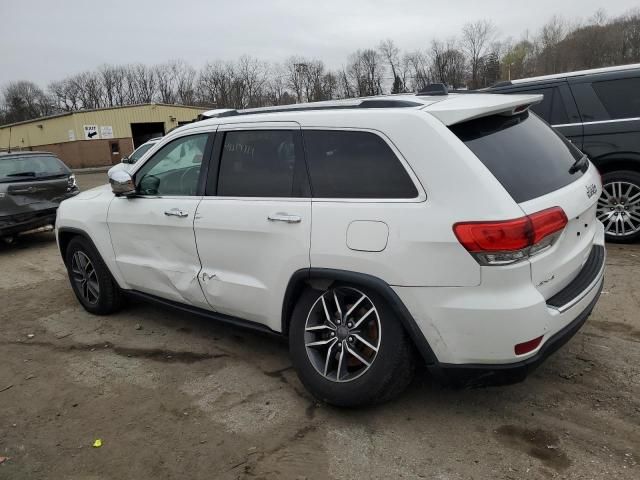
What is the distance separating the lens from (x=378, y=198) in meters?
2.84

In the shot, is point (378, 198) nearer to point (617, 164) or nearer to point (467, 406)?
point (467, 406)

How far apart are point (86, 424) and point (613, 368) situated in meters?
3.38

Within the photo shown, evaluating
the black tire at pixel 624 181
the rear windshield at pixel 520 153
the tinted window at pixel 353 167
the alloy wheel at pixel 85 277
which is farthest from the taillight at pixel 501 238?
the black tire at pixel 624 181

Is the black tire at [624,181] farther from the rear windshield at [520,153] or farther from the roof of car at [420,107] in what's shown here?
the roof of car at [420,107]

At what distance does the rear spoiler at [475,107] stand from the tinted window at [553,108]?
11.1 ft

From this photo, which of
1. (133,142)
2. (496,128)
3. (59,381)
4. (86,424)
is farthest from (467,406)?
(133,142)

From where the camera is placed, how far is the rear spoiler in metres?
2.77

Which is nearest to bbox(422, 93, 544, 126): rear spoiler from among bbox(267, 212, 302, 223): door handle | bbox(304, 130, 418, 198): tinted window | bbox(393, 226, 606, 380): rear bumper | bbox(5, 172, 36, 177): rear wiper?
bbox(304, 130, 418, 198): tinted window

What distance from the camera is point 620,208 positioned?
19.9ft

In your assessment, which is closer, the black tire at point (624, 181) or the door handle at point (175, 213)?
the door handle at point (175, 213)

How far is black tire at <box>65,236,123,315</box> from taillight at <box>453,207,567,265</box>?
11.6ft

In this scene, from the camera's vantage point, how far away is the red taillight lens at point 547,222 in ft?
8.39

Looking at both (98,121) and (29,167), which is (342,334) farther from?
(98,121)

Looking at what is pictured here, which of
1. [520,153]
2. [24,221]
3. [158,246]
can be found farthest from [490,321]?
[24,221]
